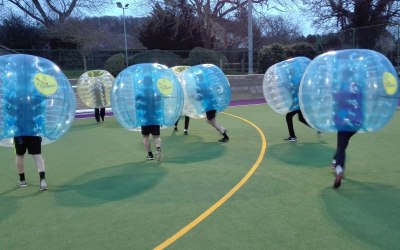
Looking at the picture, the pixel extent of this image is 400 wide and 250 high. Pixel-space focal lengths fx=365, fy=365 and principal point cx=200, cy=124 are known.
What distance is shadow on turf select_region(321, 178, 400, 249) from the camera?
381 centimetres

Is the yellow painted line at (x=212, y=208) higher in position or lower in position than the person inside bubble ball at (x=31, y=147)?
lower

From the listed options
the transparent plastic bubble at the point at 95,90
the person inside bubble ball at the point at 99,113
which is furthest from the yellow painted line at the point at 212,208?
the person inside bubble ball at the point at 99,113

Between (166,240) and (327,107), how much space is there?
114 inches

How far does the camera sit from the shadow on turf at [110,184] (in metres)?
5.29

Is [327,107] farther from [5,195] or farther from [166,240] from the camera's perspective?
[5,195]

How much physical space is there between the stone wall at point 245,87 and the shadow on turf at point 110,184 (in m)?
12.4

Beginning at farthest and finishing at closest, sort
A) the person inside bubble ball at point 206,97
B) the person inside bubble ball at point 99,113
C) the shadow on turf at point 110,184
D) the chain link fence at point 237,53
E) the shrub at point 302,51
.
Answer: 1. the shrub at point 302,51
2. the chain link fence at point 237,53
3. the person inside bubble ball at point 99,113
4. the person inside bubble ball at point 206,97
5. the shadow on turf at point 110,184

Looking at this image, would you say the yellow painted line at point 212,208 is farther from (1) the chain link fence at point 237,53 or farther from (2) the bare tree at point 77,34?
(2) the bare tree at point 77,34

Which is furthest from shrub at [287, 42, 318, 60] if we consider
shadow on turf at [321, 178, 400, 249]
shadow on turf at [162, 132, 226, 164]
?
shadow on turf at [321, 178, 400, 249]

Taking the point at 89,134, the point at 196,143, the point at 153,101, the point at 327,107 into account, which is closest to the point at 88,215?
the point at 153,101

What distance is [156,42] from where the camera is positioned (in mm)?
30172

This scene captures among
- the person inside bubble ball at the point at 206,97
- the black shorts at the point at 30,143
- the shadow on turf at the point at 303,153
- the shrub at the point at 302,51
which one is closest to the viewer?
the black shorts at the point at 30,143

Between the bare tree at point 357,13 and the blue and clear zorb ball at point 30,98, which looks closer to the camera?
the blue and clear zorb ball at point 30,98

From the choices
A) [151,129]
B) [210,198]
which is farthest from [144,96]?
[210,198]
